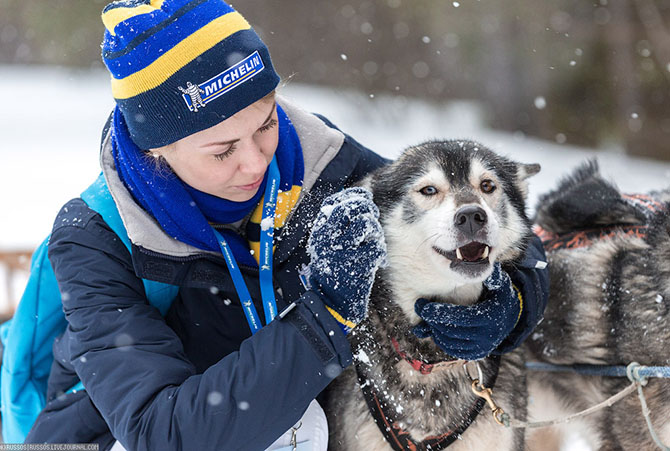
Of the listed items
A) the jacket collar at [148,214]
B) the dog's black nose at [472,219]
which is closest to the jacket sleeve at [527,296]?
the dog's black nose at [472,219]

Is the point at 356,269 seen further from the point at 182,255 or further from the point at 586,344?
the point at 586,344

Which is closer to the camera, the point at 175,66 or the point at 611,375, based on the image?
the point at 175,66

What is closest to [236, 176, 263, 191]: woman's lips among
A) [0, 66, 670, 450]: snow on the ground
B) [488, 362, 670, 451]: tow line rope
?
[488, 362, 670, 451]: tow line rope

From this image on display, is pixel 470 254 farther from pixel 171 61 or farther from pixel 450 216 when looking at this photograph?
pixel 171 61

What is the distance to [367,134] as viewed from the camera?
1045cm

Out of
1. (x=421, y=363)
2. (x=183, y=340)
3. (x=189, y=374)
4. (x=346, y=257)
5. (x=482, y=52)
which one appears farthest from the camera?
(x=482, y=52)

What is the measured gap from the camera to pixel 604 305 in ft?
7.73

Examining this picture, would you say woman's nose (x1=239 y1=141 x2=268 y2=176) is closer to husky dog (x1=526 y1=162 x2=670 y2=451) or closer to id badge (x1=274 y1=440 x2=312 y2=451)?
id badge (x1=274 y1=440 x2=312 y2=451)

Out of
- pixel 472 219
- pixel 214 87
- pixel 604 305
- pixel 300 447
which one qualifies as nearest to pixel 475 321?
pixel 472 219

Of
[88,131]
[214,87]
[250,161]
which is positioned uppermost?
[214,87]

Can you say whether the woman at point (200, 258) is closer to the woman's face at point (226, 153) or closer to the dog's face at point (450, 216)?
the woman's face at point (226, 153)

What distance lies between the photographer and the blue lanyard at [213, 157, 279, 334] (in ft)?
6.04

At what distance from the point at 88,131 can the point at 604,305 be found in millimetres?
10769

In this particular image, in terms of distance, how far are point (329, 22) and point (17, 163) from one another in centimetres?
580
